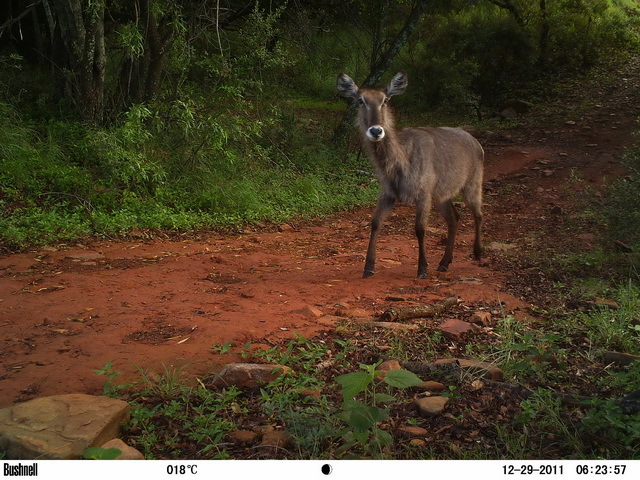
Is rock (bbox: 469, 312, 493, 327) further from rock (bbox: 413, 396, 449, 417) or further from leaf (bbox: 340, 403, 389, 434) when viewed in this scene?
leaf (bbox: 340, 403, 389, 434)

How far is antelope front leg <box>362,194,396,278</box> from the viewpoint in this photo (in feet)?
21.0

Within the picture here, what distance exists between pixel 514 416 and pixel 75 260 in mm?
5028

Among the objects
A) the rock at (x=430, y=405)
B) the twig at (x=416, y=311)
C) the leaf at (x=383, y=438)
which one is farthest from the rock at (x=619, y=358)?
the leaf at (x=383, y=438)

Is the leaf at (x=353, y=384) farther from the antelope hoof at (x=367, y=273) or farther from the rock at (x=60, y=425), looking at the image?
the antelope hoof at (x=367, y=273)

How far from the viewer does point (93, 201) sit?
8336 mm

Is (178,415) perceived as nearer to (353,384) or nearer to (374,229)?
(353,384)

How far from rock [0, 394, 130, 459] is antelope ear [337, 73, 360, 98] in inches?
171

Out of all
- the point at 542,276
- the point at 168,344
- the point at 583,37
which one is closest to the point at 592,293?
the point at 542,276

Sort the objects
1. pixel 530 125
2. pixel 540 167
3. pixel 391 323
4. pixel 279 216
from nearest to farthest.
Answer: pixel 391 323 → pixel 279 216 → pixel 540 167 → pixel 530 125

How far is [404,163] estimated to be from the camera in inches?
259

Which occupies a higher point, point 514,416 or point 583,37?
point 583,37

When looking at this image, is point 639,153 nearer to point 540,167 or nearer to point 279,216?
point 279,216

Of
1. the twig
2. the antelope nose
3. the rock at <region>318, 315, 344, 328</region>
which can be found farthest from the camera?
the antelope nose

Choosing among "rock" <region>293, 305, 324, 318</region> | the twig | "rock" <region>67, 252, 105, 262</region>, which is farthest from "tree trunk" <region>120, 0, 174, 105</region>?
the twig
